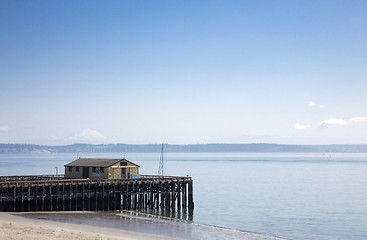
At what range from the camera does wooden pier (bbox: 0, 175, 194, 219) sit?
5609cm

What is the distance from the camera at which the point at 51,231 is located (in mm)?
41281

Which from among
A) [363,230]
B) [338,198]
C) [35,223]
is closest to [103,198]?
[35,223]

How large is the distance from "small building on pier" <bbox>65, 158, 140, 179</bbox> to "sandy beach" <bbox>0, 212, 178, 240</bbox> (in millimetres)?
19173

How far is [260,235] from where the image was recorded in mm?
56531

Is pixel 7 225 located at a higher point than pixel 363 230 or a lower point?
higher

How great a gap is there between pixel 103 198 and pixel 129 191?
5040 mm

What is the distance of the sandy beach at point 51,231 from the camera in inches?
1483

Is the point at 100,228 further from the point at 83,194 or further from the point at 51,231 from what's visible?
the point at 83,194

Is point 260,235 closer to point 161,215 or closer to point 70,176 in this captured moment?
point 161,215

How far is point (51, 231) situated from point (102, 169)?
29338 millimetres

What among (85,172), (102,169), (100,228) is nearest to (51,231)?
(100,228)

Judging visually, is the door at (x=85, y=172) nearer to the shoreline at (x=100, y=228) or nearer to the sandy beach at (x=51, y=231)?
the shoreline at (x=100, y=228)

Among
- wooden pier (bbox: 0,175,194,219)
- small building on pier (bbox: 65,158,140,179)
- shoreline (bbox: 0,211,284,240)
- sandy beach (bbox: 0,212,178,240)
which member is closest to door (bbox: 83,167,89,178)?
small building on pier (bbox: 65,158,140,179)

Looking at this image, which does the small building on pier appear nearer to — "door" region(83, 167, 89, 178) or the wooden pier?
"door" region(83, 167, 89, 178)
